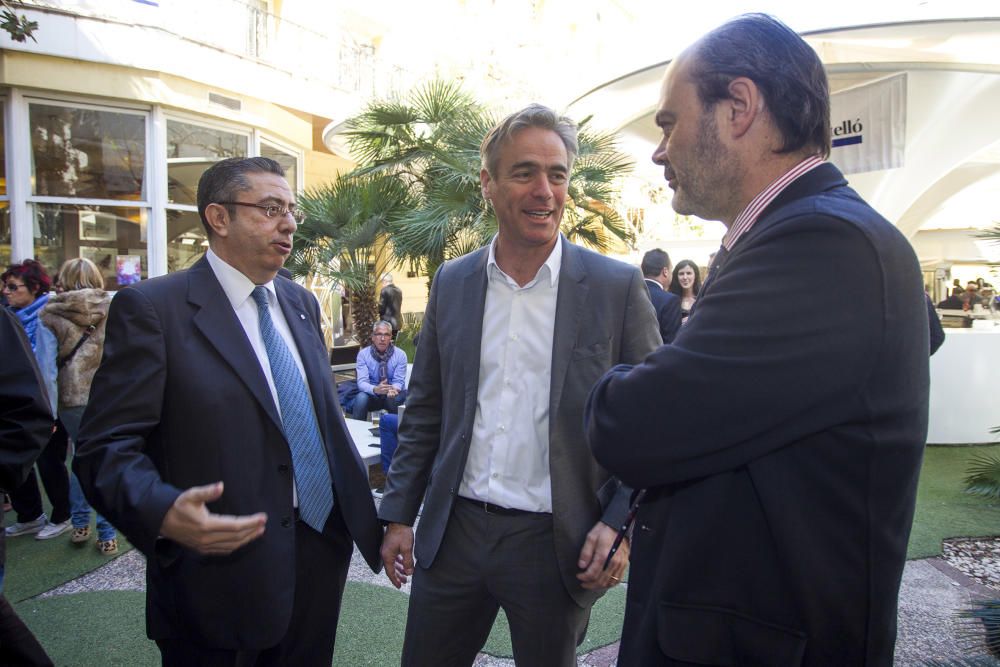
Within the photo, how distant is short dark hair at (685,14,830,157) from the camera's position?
1255mm

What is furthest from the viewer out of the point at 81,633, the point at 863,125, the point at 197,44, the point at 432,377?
the point at 197,44

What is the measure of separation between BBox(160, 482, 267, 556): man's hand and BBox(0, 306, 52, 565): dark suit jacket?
27.6 inches

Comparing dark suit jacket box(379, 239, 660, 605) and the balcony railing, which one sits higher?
the balcony railing

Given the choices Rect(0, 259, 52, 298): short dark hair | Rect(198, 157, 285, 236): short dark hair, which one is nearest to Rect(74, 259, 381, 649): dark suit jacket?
Rect(198, 157, 285, 236): short dark hair

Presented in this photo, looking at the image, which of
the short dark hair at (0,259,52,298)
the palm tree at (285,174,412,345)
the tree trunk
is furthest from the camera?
the tree trunk

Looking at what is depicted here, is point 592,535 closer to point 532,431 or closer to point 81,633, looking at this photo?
point 532,431

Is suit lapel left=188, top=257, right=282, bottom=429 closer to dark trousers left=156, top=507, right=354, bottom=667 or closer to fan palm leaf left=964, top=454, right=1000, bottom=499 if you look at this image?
dark trousers left=156, top=507, right=354, bottom=667

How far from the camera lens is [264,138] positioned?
43.8ft

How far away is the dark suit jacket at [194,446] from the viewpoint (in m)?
1.86

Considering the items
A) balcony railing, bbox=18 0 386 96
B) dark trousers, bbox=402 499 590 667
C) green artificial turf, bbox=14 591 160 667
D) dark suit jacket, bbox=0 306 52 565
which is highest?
balcony railing, bbox=18 0 386 96

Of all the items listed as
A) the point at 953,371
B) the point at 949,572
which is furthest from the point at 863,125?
the point at 949,572

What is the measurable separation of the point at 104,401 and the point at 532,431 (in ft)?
4.00

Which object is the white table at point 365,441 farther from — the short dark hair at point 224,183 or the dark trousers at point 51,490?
the short dark hair at point 224,183

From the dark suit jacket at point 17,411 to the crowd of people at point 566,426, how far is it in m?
0.33
